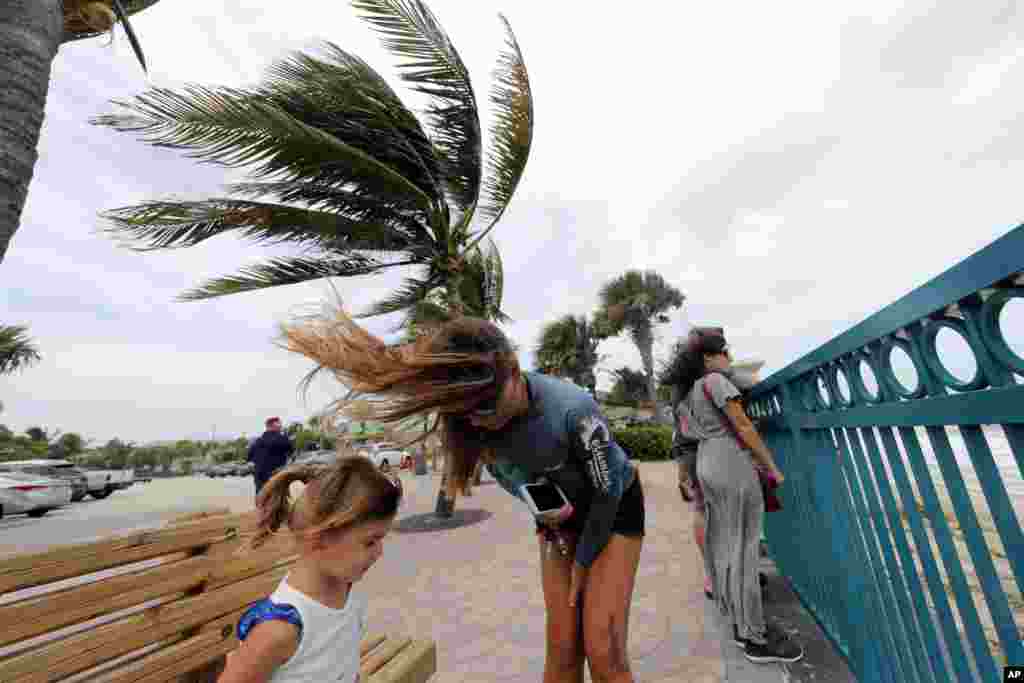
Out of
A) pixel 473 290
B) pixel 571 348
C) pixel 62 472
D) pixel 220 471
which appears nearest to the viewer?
pixel 473 290

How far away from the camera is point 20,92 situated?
1.89 metres

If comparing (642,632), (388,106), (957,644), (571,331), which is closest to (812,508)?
(957,644)

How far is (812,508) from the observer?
91.7 inches

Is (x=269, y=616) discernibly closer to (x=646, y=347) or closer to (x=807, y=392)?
(x=807, y=392)

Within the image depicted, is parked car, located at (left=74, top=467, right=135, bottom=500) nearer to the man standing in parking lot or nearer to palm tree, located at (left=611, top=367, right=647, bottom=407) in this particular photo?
the man standing in parking lot

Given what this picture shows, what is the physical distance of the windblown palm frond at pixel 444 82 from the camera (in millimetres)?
4410

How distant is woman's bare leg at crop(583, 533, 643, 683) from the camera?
1.55 meters

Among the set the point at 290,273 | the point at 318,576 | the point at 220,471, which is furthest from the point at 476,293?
the point at 220,471

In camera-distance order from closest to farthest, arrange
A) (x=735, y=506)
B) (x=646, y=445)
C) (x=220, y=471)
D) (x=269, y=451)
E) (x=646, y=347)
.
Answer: (x=735, y=506)
(x=269, y=451)
(x=646, y=445)
(x=646, y=347)
(x=220, y=471)

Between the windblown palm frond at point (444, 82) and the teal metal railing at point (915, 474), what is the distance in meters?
4.24

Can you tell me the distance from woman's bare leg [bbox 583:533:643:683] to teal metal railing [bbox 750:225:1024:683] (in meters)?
0.83

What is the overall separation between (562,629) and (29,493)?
16456 millimetres

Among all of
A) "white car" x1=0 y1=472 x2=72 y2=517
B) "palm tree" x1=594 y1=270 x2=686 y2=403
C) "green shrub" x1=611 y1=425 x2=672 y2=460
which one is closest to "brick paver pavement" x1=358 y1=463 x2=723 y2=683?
"green shrub" x1=611 y1=425 x2=672 y2=460

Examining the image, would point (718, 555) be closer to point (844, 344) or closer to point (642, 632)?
point (642, 632)
